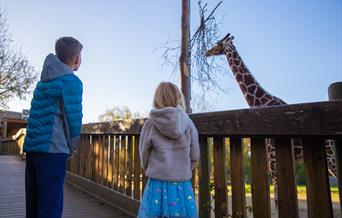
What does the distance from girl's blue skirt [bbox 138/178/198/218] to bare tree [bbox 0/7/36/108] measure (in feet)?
47.0

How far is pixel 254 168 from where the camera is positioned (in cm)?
202

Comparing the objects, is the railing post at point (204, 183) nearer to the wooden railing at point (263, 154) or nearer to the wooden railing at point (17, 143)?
the wooden railing at point (263, 154)

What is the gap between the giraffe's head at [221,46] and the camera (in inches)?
221

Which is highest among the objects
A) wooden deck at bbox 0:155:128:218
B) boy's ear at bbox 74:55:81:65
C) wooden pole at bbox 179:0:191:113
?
wooden pole at bbox 179:0:191:113

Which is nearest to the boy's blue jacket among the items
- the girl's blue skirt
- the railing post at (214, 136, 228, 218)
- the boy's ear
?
the boy's ear

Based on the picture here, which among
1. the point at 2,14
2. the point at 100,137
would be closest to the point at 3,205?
the point at 100,137

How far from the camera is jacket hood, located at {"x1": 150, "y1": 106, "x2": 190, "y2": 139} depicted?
2.07m

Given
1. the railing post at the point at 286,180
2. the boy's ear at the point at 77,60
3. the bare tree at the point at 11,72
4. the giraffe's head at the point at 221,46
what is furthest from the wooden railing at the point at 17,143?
the railing post at the point at 286,180

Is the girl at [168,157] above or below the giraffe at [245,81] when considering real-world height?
below

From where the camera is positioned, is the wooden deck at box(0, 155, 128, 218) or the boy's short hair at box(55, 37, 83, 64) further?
the wooden deck at box(0, 155, 128, 218)

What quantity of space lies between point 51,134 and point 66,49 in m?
0.65

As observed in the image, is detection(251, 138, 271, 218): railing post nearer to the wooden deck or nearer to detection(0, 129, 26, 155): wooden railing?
the wooden deck

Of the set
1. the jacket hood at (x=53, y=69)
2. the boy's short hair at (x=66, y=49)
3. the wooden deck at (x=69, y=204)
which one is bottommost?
the wooden deck at (x=69, y=204)

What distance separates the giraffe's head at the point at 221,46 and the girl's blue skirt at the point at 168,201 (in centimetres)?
374
